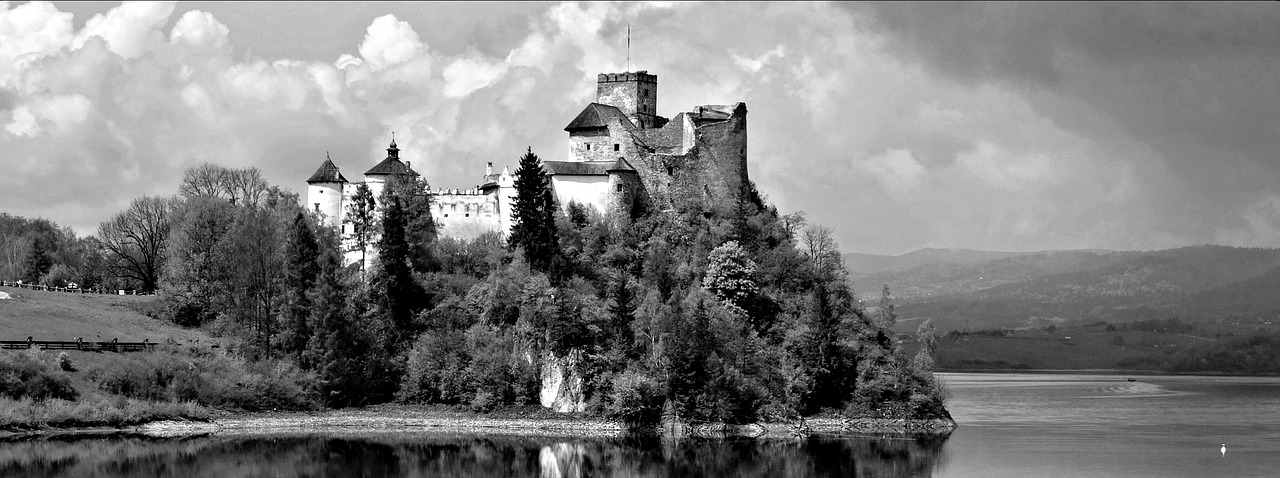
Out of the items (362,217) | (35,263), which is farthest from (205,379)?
(35,263)

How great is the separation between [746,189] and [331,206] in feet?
79.9

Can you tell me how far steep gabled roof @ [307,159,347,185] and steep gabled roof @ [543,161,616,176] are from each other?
526 inches

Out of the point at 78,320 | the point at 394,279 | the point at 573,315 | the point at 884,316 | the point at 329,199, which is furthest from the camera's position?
the point at 329,199

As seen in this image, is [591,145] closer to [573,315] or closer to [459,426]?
[573,315]

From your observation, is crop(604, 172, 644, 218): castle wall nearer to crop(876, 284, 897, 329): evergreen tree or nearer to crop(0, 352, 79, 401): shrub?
crop(876, 284, 897, 329): evergreen tree

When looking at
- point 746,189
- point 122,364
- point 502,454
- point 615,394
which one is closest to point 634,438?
point 615,394

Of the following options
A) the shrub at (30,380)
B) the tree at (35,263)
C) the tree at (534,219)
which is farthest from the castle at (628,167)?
the tree at (35,263)

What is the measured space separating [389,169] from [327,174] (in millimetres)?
3672

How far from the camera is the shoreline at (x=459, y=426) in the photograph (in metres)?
63.3

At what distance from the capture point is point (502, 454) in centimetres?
5709

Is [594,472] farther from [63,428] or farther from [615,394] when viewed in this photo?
[63,428]

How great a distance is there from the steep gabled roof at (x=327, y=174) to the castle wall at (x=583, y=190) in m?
14.1

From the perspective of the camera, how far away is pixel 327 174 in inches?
3157

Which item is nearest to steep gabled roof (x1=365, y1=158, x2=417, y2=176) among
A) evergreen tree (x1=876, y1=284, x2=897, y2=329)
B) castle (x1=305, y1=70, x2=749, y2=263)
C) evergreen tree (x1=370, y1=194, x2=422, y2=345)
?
castle (x1=305, y1=70, x2=749, y2=263)
